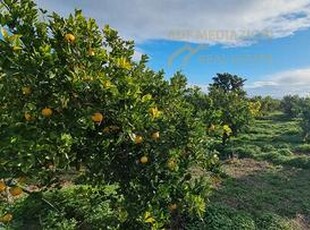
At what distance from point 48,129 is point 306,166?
9.89m

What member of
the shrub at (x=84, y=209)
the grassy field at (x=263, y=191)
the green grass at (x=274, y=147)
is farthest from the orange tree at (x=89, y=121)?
the green grass at (x=274, y=147)

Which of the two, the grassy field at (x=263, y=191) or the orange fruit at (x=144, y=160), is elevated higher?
the orange fruit at (x=144, y=160)

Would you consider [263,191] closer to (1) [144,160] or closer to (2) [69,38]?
(1) [144,160]

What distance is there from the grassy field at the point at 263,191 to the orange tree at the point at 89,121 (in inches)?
93.9

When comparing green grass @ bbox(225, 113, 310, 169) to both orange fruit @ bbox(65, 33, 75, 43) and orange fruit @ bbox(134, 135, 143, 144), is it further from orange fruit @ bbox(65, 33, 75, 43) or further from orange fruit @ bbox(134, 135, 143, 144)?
orange fruit @ bbox(65, 33, 75, 43)

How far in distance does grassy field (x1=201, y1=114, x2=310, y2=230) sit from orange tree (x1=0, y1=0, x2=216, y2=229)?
2.39 meters

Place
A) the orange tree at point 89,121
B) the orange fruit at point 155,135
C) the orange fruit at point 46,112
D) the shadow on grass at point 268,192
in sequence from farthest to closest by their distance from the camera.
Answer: the shadow on grass at point 268,192, the orange fruit at point 155,135, the orange fruit at point 46,112, the orange tree at point 89,121

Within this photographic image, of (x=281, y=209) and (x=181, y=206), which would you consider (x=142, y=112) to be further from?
(x=281, y=209)

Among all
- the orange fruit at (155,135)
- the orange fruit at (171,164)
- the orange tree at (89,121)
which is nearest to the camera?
the orange tree at (89,121)

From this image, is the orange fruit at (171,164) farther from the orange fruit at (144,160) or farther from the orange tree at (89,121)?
the orange fruit at (144,160)

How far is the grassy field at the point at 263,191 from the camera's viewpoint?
6129 millimetres

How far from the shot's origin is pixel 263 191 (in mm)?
8195

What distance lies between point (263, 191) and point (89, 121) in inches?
242

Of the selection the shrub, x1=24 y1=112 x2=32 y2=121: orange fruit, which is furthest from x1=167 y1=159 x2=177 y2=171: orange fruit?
x1=24 y1=112 x2=32 y2=121: orange fruit
